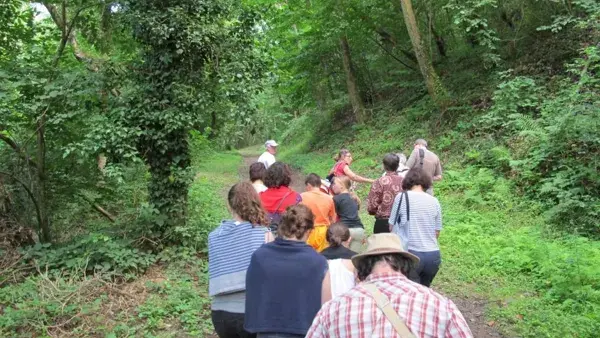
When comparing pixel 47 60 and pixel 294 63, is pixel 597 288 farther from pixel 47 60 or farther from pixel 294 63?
pixel 294 63

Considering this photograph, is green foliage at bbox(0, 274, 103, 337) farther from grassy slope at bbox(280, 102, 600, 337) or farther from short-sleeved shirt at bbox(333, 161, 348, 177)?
grassy slope at bbox(280, 102, 600, 337)

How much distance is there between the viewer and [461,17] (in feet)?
48.0

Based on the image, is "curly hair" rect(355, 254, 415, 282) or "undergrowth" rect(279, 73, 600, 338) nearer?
"curly hair" rect(355, 254, 415, 282)

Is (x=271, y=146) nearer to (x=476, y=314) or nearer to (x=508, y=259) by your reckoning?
(x=476, y=314)

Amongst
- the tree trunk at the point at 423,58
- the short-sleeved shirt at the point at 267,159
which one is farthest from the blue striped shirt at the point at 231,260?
the tree trunk at the point at 423,58

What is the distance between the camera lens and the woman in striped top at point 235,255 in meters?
3.58

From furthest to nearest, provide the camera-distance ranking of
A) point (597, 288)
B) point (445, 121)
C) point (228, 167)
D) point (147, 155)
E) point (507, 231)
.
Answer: point (228, 167)
point (445, 121)
point (507, 231)
point (147, 155)
point (597, 288)

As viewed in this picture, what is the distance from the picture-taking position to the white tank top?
11.3 ft

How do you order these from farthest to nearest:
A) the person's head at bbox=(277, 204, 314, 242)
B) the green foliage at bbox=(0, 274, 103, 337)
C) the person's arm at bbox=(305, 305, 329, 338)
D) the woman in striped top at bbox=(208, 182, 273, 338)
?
the green foliage at bbox=(0, 274, 103, 337), the woman in striped top at bbox=(208, 182, 273, 338), the person's head at bbox=(277, 204, 314, 242), the person's arm at bbox=(305, 305, 329, 338)

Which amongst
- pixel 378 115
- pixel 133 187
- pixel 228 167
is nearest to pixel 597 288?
pixel 133 187

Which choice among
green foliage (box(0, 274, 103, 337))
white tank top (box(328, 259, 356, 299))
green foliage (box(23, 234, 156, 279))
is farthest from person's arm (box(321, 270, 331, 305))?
green foliage (box(23, 234, 156, 279))

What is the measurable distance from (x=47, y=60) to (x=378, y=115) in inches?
612

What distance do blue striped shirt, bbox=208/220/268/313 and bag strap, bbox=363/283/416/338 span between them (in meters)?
1.55

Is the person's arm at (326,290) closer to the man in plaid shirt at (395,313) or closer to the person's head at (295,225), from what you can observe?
the person's head at (295,225)
